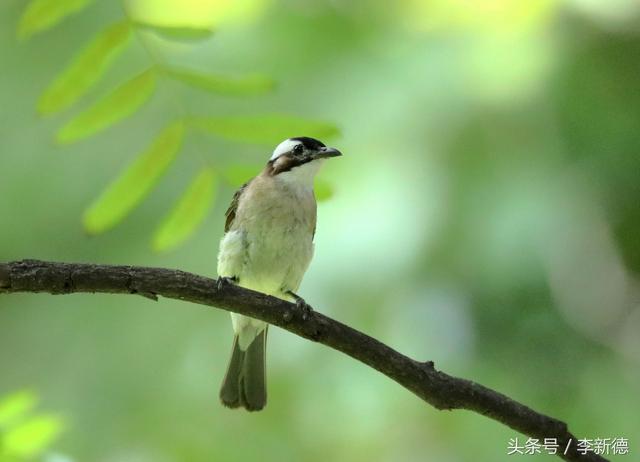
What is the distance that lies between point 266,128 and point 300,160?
82.4 inches

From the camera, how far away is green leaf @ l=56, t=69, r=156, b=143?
3385 millimetres

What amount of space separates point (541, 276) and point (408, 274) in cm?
146

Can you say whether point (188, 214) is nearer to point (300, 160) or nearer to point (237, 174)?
point (237, 174)

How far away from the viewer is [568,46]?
7.21m

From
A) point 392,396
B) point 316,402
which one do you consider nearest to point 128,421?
point 316,402

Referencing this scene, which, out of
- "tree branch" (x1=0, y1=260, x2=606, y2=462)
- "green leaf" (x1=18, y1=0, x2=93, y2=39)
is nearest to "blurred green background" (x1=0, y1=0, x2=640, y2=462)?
"tree branch" (x1=0, y1=260, x2=606, y2=462)

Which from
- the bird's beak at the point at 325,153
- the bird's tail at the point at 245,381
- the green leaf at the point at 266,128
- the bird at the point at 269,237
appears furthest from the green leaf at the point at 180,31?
the bird's tail at the point at 245,381

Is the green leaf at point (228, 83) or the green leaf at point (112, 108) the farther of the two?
the green leaf at point (112, 108)

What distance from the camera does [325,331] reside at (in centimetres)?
356

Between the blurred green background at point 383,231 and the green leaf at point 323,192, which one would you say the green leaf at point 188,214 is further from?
the blurred green background at point 383,231

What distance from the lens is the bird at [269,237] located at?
16.9 ft

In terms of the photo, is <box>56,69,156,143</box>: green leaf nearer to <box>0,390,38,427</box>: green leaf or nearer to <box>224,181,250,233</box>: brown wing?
<box>0,390,38,427</box>: green leaf

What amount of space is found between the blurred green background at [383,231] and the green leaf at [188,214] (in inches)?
87.3

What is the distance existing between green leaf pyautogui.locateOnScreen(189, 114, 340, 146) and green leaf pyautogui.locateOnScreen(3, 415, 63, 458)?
4.30 ft
